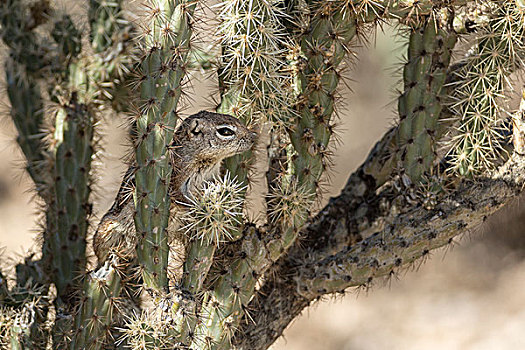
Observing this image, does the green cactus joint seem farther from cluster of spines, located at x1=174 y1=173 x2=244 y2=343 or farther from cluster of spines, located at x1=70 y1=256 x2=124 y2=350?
cluster of spines, located at x1=174 y1=173 x2=244 y2=343

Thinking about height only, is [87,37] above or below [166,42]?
above

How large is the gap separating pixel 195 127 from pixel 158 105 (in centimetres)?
16

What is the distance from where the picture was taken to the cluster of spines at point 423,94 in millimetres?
2689

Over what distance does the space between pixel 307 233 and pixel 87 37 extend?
169cm

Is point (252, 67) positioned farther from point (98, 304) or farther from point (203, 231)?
point (98, 304)

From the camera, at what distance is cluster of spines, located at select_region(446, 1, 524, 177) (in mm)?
2648

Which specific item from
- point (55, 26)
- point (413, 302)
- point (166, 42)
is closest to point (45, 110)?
point (55, 26)

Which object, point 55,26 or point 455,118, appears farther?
point 55,26

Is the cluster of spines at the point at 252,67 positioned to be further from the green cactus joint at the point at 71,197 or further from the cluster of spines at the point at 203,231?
the green cactus joint at the point at 71,197

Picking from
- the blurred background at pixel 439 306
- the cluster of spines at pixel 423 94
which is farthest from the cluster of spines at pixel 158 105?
the blurred background at pixel 439 306

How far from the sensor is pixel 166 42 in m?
2.19

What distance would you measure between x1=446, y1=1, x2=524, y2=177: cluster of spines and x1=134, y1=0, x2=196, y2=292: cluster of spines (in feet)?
3.76

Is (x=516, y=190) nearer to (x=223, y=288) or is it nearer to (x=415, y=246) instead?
(x=415, y=246)

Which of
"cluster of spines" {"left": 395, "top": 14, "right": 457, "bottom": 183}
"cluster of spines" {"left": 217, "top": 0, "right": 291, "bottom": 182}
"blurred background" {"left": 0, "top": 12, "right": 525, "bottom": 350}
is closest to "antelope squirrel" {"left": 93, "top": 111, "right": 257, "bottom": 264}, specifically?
"cluster of spines" {"left": 217, "top": 0, "right": 291, "bottom": 182}
